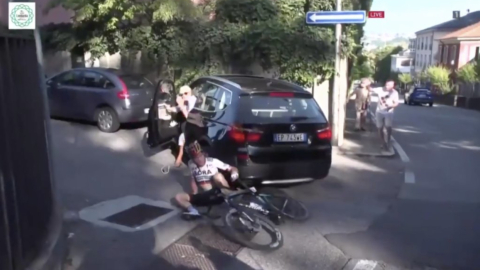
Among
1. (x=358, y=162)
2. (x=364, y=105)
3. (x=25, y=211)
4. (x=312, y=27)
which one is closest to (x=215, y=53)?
(x=312, y=27)

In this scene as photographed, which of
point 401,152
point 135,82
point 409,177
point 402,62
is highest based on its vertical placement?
point 135,82

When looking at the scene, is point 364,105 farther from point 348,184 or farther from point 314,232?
point 314,232

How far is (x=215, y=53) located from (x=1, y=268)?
13.3 meters

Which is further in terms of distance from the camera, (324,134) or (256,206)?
(324,134)

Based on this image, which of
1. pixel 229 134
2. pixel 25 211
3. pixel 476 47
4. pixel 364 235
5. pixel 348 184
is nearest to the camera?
pixel 25 211

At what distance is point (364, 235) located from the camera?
728 cm

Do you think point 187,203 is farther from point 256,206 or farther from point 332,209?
point 332,209

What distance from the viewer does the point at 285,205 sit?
7664mm

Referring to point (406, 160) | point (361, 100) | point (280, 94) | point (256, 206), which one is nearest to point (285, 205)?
point (256, 206)

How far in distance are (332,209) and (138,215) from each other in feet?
8.75

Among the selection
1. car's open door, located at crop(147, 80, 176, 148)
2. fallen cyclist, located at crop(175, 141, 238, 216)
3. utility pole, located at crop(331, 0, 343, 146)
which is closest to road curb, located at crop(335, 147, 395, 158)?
utility pole, located at crop(331, 0, 343, 146)

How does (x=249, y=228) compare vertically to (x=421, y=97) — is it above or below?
above

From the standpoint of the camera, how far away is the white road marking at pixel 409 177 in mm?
10812

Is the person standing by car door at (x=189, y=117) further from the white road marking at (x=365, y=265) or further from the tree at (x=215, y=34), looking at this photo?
the tree at (x=215, y=34)
